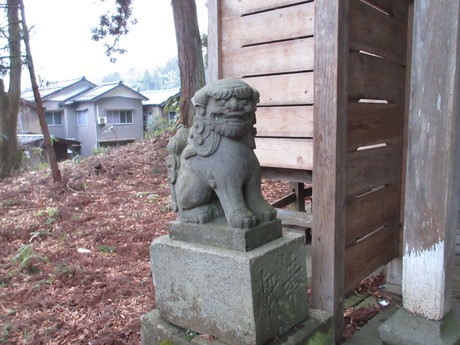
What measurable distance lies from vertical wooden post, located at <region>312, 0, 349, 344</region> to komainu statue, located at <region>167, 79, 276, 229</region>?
0.39 m

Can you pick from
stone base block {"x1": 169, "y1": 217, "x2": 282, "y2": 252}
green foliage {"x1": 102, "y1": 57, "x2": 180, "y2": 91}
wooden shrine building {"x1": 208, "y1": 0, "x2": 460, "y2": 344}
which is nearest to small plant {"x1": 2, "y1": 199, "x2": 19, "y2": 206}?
wooden shrine building {"x1": 208, "y1": 0, "x2": 460, "y2": 344}

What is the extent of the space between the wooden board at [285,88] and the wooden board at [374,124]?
0.46m

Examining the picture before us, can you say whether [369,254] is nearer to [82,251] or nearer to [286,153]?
[286,153]

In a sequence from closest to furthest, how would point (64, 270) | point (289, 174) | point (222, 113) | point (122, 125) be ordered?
1. point (222, 113)
2. point (289, 174)
3. point (64, 270)
4. point (122, 125)

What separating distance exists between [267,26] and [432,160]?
1.61 meters

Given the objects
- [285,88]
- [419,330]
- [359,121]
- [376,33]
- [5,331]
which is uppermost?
[376,33]

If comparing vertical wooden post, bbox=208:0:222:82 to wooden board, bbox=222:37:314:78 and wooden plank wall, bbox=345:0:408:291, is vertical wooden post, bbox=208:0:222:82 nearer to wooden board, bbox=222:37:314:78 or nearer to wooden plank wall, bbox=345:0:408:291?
wooden board, bbox=222:37:314:78

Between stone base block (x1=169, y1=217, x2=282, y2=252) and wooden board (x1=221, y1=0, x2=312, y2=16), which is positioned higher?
wooden board (x1=221, y1=0, x2=312, y2=16)

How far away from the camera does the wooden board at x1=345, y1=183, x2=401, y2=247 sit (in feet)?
8.26

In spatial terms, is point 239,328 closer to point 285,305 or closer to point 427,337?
point 285,305

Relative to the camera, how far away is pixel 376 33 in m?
2.58

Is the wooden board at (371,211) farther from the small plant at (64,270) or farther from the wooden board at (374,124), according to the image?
the small plant at (64,270)

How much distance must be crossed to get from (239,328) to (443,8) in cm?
194

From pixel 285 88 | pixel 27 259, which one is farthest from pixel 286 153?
pixel 27 259
